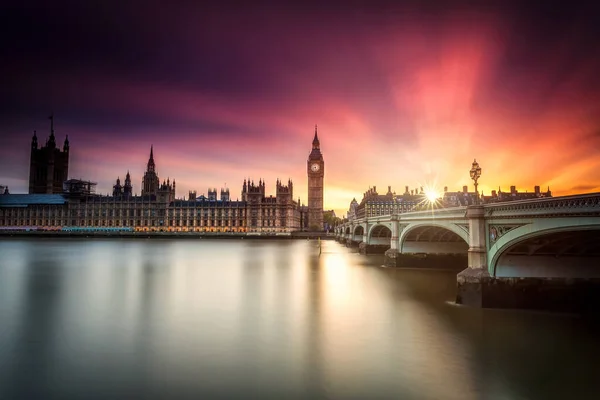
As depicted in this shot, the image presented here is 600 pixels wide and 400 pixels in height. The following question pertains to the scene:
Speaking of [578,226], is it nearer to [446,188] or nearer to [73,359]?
[73,359]

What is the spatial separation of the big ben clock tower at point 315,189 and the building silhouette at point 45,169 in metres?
113

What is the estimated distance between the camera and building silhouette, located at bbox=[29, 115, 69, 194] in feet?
611

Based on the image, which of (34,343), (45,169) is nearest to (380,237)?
(34,343)

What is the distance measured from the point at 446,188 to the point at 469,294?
130 meters

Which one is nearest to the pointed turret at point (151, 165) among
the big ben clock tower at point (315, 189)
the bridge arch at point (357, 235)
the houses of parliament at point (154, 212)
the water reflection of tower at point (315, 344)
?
the houses of parliament at point (154, 212)

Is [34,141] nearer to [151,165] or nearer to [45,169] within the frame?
[45,169]

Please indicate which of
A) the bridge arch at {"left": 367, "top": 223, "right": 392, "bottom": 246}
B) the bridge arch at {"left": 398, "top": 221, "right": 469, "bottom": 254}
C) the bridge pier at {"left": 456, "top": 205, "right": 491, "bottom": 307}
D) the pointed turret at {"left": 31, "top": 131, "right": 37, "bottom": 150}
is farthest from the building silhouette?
the bridge pier at {"left": 456, "top": 205, "right": 491, "bottom": 307}

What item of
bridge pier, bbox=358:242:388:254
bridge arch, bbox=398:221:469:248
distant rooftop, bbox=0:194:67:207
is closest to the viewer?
bridge arch, bbox=398:221:469:248

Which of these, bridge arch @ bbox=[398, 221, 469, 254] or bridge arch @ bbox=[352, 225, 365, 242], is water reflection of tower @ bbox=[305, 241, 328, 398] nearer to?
bridge arch @ bbox=[398, 221, 469, 254]

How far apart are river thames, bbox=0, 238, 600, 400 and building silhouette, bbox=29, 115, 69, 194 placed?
18360 cm

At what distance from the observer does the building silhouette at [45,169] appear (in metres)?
186

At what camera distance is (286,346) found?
1567cm

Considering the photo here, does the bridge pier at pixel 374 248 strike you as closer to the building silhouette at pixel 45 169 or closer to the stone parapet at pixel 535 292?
the stone parapet at pixel 535 292

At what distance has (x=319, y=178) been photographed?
17075 centimetres
